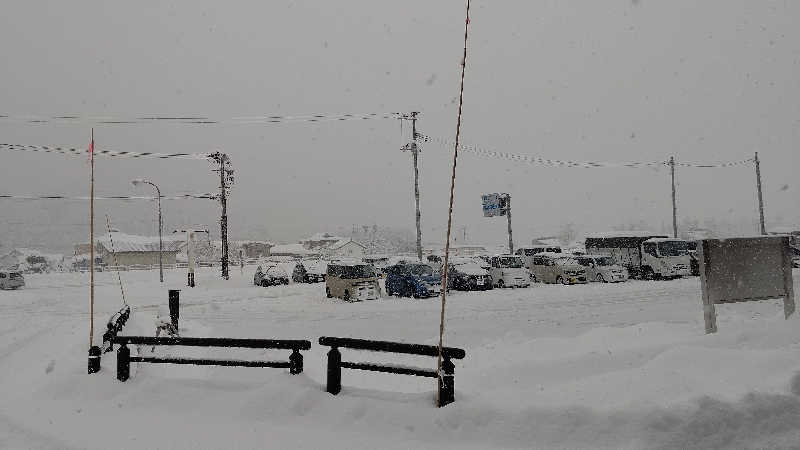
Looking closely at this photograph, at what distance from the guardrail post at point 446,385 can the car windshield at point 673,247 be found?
2356 centimetres

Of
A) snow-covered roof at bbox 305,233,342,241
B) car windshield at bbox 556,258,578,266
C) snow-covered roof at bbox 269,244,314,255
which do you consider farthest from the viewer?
snow-covered roof at bbox 305,233,342,241

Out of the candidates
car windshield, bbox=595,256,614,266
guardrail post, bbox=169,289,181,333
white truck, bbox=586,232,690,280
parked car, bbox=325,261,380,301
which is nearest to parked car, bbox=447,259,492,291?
parked car, bbox=325,261,380,301

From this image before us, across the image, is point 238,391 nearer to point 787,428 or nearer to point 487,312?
point 787,428

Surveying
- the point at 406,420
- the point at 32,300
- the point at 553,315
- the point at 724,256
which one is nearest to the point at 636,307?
the point at 553,315

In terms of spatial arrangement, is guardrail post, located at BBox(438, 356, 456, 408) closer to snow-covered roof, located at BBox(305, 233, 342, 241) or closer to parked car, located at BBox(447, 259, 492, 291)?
parked car, located at BBox(447, 259, 492, 291)

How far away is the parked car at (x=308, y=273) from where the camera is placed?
102 feet

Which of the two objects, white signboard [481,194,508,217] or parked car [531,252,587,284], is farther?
white signboard [481,194,508,217]

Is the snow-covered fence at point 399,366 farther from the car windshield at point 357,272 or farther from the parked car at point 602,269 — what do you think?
the parked car at point 602,269

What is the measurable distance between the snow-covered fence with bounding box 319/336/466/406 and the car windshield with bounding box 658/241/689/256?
23.5m

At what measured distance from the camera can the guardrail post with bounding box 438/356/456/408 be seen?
5.23 metres

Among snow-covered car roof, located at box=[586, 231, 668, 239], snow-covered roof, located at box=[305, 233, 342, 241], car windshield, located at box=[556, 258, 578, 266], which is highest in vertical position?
snow-covered roof, located at box=[305, 233, 342, 241]

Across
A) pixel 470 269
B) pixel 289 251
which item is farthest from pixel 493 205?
pixel 289 251

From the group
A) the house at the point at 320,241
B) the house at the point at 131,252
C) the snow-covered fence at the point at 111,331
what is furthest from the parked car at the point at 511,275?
the house at the point at 320,241

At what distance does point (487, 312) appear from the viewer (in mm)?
15578
